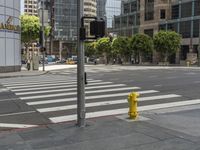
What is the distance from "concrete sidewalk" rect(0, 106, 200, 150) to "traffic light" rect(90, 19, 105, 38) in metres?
2.42

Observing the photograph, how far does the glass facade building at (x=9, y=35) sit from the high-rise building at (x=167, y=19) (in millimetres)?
42575

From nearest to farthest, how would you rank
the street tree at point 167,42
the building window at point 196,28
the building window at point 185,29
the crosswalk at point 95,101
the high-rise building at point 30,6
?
the crosswalk at point 95,101
the street tree at point 167,42
the building window at point 196,28
the building window at point 185,29
the high-rise building at point 30,6

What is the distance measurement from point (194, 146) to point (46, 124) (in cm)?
470

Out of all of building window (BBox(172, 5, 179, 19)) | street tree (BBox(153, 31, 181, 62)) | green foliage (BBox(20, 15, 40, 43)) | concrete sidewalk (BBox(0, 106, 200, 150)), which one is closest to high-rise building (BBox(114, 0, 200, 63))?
building window (BBox(172, 5, 179, 19))

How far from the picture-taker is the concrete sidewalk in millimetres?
8305

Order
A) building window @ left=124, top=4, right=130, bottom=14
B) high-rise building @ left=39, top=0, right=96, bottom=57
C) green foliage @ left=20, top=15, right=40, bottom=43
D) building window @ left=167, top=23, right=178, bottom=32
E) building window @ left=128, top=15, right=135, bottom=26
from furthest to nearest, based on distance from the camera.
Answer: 1. high-rise building @ left=39, top=0, right=96, bottom=57
2. building window @ left=124, top=4, right=130, bottom=14
3. building window @ left=128, top=15, right=135, bottom=26
4. building window @ left=167, top=23, right=178, bottom=32
5. green foliage @ left=20, top=15, right=40, bottom=43

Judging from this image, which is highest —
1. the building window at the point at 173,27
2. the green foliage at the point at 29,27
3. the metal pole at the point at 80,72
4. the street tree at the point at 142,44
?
the building window at the point at 173,27

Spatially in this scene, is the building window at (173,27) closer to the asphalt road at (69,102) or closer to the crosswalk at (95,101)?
the asphalt road at (69,102)

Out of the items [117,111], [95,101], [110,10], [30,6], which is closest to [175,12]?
[110,10]

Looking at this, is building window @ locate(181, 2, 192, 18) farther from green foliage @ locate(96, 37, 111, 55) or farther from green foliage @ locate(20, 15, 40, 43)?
green foliage @ locate(20, 15, 40, 43)

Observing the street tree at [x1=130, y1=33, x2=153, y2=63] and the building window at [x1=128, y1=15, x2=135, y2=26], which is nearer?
the street tree at [x1=130, y1=33, x2=153, y2=63]

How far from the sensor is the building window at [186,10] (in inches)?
3236

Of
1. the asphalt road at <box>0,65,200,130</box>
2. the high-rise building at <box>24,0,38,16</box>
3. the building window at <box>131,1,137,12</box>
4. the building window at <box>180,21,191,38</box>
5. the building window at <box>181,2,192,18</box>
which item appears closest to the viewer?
the asphalt road at <box>0,65,200,130</box>

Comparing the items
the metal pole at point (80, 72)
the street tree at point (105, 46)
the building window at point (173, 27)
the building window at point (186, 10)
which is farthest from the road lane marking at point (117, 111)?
the street tree at point (105, 46)
